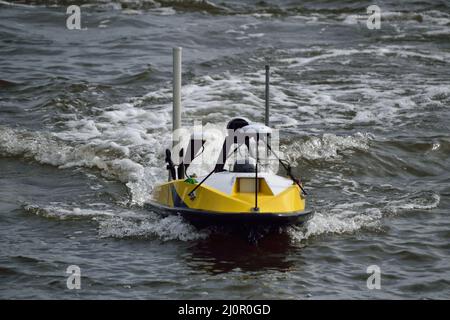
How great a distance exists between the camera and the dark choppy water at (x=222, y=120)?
12.3 meters

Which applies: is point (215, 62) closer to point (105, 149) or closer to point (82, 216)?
point (105, 149)

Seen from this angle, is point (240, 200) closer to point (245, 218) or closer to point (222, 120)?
point (245, 218)

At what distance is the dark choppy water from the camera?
12266mm

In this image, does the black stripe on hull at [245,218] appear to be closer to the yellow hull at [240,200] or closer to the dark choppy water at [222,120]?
the yellow hull at [240,200]

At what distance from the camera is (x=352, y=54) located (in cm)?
2577

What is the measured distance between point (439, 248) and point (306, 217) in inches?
72.6

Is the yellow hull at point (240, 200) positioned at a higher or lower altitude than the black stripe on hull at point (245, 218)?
higher

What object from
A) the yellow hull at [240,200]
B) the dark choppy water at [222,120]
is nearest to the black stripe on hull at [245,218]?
the yellow hull at [240,200]

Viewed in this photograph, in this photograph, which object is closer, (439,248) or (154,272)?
(154,272)

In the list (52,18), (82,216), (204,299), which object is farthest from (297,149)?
(52,18)

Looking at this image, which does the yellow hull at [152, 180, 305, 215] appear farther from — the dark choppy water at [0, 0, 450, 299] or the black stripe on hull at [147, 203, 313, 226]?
the dark choppy water at [0, 0, 450, 299]

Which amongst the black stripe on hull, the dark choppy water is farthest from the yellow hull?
the dark choppy water

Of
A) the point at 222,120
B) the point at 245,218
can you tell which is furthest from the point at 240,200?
the point at 222,120

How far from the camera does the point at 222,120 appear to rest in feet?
66.7
